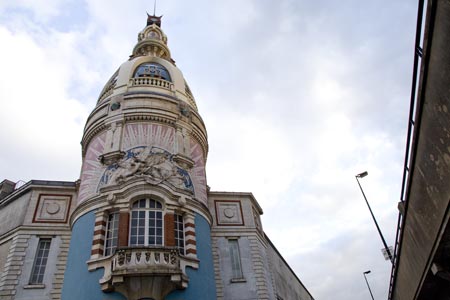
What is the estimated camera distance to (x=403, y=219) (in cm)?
1250

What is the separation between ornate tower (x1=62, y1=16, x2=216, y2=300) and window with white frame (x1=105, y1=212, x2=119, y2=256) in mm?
55

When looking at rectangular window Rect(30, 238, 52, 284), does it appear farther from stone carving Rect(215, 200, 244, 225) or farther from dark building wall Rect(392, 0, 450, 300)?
dark building wall Rect(392, 0, 450, 300)

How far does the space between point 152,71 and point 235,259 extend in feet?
52.8

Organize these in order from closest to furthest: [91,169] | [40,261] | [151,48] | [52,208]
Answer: [40,261]
[91,169]
[52,208]
[151,48]

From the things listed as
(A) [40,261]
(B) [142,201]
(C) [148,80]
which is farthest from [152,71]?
(A) [40,261]

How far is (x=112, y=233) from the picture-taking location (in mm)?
18578

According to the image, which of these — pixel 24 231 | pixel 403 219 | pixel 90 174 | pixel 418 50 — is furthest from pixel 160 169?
pixel 418 50

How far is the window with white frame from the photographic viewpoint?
17953 mm

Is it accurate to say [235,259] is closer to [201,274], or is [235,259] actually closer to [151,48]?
[201,274]

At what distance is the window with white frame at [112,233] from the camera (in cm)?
1795

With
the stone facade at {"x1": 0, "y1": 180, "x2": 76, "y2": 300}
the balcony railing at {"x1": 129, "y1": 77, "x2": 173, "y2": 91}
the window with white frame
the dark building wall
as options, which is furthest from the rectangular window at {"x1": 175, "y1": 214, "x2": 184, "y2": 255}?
the dark building wall

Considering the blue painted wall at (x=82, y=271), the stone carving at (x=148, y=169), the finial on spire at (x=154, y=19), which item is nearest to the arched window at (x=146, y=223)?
the stone carving at (x=148, y=169)

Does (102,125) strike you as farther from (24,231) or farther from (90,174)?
(24,231)

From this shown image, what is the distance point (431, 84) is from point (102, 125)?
20667 mm
